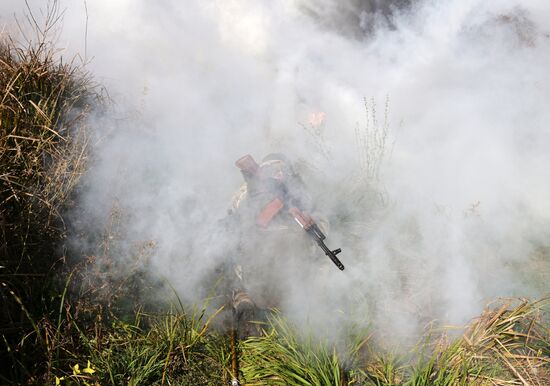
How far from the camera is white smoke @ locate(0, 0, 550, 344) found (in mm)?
3951

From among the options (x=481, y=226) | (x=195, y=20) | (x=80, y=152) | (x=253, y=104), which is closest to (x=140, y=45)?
(x=195, y=20)

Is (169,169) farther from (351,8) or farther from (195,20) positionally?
(351,8)

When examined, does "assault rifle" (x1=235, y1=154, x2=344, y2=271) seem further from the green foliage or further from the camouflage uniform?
the green foliage

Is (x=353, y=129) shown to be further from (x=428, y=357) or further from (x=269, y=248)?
(x=428, y=357)

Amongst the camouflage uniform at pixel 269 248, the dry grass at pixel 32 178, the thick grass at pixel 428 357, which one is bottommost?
the thick grass at pixel 428 357

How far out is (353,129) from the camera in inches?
223

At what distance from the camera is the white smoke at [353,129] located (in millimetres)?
3951

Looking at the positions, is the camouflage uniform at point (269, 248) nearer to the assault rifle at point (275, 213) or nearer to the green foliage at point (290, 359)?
the assault rifle at point (275, 213)

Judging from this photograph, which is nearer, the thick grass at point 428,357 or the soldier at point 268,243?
the thick grass at point 428,357

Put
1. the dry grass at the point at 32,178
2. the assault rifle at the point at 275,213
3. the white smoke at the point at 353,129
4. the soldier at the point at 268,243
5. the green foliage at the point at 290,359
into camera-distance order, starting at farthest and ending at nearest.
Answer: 1. the white smoke at the point at 353,129
2. the soldier at the point at 268,243
3. the assault rifle at the point at 275,213
4. the green foliage at the point at 290,359
5. the dry grass at the point at 32,178

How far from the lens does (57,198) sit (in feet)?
10.7

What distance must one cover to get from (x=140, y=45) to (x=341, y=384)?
16.9 feet

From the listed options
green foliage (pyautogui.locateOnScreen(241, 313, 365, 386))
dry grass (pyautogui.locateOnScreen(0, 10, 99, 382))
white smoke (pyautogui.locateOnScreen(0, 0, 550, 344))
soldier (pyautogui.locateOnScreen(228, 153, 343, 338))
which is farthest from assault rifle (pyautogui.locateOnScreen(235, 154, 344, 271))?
dry grass (pyautogui.locateOnScreen(0, 10, 99, 382))

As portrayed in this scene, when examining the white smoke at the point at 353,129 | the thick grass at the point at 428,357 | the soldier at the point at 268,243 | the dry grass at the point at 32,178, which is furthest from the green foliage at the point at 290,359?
the dry grass at the point at 32,178
